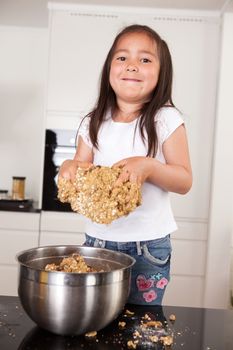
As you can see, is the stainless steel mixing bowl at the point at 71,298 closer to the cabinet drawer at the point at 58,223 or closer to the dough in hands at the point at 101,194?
the dough in hands at the point at 101,194

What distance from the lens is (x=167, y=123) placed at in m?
1.03

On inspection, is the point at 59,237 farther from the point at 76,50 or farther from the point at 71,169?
the point at 71,169

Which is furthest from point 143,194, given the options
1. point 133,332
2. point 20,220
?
point 20,220

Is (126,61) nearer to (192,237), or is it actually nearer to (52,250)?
(52,250)

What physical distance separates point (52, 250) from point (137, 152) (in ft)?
1.17

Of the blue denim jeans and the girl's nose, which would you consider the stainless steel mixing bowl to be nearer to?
the blue denim jeans

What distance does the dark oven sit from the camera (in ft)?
8.39

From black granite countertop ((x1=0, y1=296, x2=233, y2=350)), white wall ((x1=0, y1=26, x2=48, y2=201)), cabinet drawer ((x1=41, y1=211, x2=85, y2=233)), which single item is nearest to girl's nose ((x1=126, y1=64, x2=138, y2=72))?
black granite countertop ((x1=0, y1=296, x2=233, y2=350))

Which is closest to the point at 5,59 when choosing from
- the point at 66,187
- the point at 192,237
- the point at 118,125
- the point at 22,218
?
the point at 22,218

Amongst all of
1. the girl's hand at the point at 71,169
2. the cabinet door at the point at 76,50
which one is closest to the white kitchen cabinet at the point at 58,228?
the cabinet door at the point at 76,50

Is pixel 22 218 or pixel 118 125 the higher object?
pixel 118 125

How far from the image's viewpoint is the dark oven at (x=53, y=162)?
2.56 meters

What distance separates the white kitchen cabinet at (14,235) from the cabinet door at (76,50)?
2.34 ft

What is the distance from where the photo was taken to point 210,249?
8.11ft
